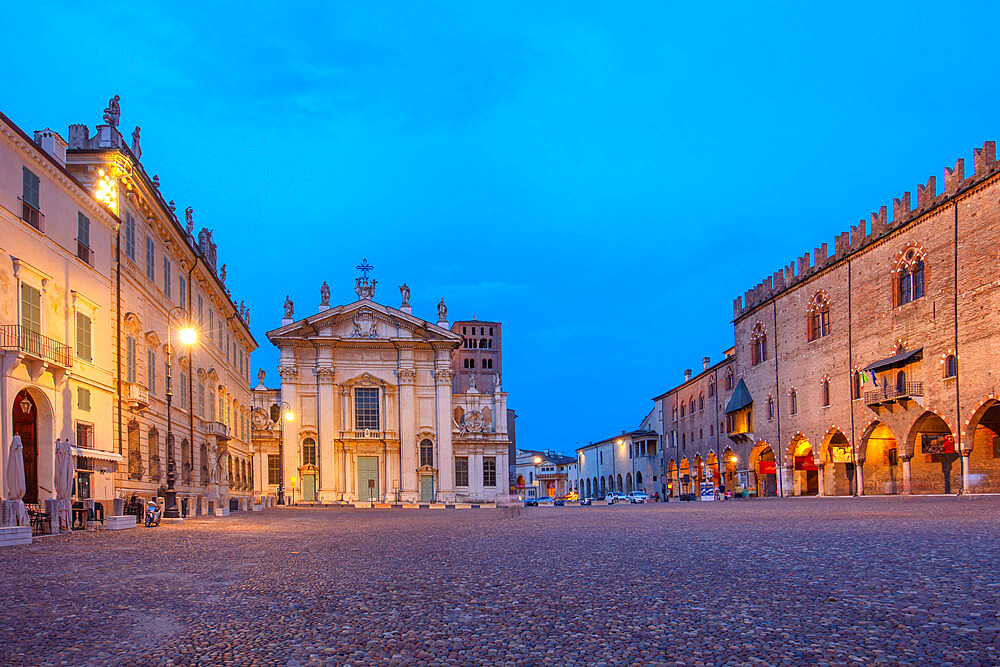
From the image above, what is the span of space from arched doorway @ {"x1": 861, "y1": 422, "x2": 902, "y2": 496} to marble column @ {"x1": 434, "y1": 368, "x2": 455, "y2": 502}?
2646 centimetres

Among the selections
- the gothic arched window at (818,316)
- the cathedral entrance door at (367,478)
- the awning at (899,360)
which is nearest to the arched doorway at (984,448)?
the awning at (899,360)

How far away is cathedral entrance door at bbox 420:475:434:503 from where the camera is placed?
5906 cm

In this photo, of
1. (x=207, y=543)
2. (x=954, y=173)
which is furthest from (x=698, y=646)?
(x=954, y=173)

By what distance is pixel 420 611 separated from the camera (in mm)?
6824

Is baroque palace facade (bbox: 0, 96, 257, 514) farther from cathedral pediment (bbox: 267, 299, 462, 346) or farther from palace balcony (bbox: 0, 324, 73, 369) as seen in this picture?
cathedral pediment (bbox: 267, 299, 462, 346)

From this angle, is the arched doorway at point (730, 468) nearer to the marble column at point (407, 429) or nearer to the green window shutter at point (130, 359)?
the marble column at point (407, 429)

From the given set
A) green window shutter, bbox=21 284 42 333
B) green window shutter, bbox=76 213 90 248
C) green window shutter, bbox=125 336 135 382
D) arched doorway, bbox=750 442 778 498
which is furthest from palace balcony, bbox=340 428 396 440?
green window shutter, bbox=21 284 42 333

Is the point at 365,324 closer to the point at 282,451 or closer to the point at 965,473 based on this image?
the point at 282,451

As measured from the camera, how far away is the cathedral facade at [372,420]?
5831 centimetres

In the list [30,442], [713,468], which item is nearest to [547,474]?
[713,468]

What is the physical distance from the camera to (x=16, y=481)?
17.6 m

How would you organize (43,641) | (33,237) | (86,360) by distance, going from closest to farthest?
(43,641) → (33,237) → (86,360)

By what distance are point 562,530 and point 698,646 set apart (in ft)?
41.7

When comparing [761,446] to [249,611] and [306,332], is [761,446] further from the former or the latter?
[249,611]
